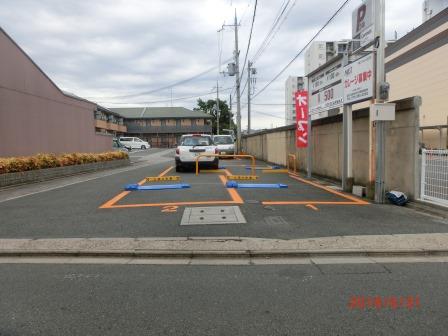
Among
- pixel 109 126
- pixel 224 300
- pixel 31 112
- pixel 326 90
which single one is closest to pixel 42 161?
pixel 31 112

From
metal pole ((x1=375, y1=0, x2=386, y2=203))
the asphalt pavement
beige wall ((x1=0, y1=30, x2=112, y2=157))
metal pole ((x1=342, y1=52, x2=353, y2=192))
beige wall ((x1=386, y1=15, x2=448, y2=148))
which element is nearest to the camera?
the asphalt pavement

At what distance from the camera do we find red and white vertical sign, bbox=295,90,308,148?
15203mm

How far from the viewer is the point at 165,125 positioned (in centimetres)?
6800

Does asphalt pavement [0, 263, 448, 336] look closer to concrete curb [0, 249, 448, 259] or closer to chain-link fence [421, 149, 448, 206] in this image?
concrete curb [0, 249, 448, 259]

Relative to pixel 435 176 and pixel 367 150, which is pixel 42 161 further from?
pixel 435 176

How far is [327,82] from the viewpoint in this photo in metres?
12.3

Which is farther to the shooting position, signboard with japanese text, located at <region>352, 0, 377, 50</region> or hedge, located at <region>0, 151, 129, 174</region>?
hedge, located at <region>0, 151, 129, 174</region>

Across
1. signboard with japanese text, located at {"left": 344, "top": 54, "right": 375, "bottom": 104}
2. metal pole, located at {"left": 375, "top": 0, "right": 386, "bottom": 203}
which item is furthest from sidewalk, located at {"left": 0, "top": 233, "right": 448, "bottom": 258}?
signboard with japanese text, located at {"left": 344, "top": 54, "right": 375, "bottom": 104}

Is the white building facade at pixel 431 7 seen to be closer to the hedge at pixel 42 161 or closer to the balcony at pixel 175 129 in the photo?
the hedge at pixel 42 161

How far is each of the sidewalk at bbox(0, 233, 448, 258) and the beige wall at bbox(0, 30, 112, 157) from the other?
11.7m

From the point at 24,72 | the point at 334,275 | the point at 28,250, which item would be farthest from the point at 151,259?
the point at 24,72

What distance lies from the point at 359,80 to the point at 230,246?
6.19 m

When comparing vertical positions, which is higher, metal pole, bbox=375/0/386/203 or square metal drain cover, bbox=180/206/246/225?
metal pole, bbox=375/0/386/203

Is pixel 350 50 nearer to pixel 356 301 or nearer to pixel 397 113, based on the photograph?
pixel 397 113
